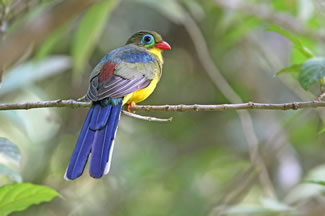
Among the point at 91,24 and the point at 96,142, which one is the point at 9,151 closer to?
the point at 96,142

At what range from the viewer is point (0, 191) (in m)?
2.07

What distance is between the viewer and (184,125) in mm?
5684

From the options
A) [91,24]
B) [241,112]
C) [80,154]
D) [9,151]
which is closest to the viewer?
[9,151]

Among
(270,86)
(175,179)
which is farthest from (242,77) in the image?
(175,179)

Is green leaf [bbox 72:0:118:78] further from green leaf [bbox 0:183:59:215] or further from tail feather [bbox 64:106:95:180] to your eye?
green leaf [bbox 0:183:59:215]

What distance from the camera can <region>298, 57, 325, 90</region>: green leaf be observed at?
7.86ft

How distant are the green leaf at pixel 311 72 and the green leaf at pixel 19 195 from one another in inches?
51.6

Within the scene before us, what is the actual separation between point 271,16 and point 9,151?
3.36 metres

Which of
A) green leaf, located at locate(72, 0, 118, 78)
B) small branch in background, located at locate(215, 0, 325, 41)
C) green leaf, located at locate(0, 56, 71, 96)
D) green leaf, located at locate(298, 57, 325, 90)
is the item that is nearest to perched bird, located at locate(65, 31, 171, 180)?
green leaf, located at locate(72, 0, 118, 78)

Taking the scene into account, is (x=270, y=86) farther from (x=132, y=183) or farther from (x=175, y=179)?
(x=132, y=183)

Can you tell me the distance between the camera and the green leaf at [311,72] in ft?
7.86

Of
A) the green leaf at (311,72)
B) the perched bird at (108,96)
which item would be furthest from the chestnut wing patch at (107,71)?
→ the green leaf at (311,72)

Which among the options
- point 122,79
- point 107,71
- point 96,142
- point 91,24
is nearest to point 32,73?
point 91,24

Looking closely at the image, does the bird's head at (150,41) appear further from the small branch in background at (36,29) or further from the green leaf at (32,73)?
the small branch in background at (36,29)
